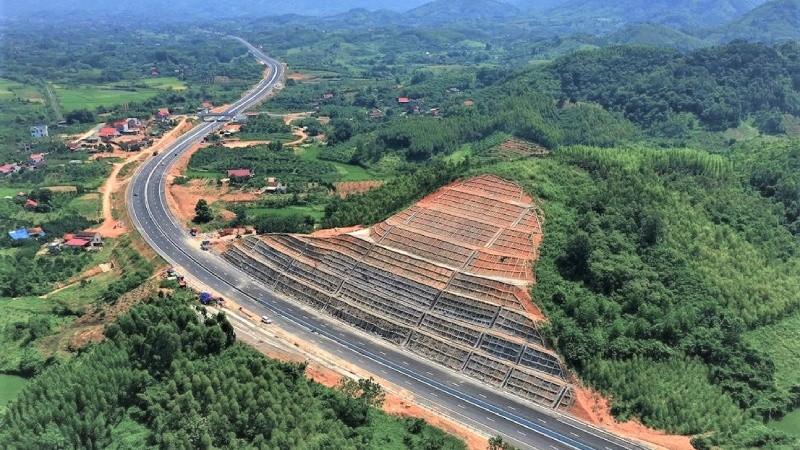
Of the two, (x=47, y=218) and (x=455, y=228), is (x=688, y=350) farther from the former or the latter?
(x=47, y=218)

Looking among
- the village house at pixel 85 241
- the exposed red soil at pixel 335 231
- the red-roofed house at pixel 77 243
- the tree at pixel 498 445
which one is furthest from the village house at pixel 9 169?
the tree at pixel 498 445

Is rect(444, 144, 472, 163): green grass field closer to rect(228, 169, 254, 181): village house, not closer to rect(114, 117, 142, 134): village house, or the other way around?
rect(228, 169, 254, 181): village house

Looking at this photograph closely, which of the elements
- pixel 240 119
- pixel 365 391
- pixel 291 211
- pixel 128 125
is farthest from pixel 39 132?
pixel 365 391

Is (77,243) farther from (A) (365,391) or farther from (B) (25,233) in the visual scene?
(A) (365,391)

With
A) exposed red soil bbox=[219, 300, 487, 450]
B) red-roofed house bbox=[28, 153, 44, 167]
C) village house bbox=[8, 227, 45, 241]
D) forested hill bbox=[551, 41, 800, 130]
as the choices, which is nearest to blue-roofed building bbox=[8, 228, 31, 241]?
village house bbox=[8, 227, 45, 241]

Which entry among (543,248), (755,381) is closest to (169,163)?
(543,248)

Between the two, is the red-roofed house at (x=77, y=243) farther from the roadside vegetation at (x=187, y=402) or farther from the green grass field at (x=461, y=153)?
the green grass field at (x=461, y=153)
